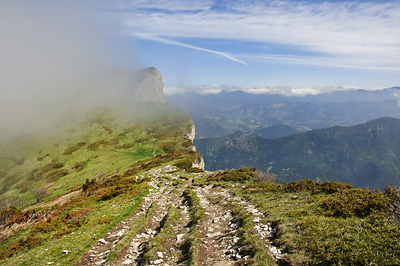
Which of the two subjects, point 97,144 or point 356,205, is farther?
point 97,144

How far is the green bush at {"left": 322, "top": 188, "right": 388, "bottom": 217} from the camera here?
13.7 metres

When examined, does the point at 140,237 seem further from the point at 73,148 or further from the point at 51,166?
the point at 73,148

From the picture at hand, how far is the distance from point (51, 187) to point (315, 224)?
105 meters

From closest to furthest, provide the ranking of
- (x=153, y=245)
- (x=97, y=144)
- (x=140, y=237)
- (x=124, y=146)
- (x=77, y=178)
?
(x=153, y=245) → (x=140, y=237) → (x=77, y=178) → (x=124, y=146) → (x=97, y=144)

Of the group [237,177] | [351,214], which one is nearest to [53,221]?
[237,177]

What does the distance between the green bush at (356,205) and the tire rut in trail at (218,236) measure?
25.0 feet

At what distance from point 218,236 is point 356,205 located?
1047cm

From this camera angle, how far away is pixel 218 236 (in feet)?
48.6

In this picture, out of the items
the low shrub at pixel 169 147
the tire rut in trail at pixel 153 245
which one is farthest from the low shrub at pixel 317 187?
the low shrub at pixel 169 147

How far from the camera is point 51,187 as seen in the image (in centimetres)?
8581

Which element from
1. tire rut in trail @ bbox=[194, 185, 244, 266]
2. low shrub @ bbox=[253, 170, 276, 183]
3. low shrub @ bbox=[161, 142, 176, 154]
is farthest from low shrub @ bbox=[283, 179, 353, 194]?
low shrub @ bbox=[161, 142, 176, 154]

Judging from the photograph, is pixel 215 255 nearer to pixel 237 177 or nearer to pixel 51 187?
pixel 237 177

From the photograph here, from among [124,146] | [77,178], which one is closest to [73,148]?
[124,146]

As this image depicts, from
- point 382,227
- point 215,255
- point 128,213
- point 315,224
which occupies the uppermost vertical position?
point 382,227
